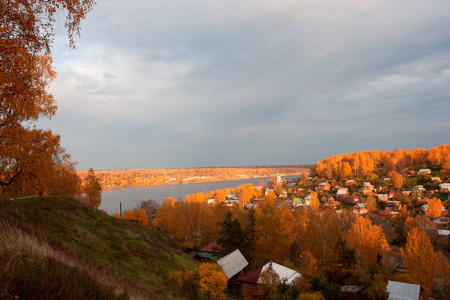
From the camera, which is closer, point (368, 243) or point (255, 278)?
point (255, 278)

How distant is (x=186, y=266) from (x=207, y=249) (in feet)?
35.5

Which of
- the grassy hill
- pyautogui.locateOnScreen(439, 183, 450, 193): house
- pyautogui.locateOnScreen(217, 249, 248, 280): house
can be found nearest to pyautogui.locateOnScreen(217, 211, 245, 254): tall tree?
pyautogui.locateOnScreen(217, 249, 248, 280): house

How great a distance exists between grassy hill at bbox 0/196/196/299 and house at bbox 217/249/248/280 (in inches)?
111

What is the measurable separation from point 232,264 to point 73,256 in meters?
15.1

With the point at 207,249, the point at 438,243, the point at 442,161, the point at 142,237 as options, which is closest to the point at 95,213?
the point at 142,237

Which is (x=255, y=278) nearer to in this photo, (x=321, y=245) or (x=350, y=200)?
(x=321, y=245)

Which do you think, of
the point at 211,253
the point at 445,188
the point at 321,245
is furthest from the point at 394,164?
the point at 211,253

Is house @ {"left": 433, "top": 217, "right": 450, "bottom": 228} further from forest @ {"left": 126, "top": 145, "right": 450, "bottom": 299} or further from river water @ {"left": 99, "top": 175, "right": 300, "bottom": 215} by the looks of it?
river water @ {"left": 99, "top": 175, "right": 300, "bottom": 215}

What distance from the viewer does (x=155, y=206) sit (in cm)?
5491

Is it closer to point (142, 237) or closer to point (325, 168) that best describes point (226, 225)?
point (142, 237)

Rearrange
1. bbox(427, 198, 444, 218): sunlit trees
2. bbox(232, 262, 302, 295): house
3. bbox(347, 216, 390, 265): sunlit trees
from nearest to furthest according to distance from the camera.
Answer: bbox(232, 262, 302, 295): house < bbox(347, 216, 390, 265): sunlit trees < bbox(427, 198, 444, 218): sunlit trees

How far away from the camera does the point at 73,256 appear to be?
555 centimetres

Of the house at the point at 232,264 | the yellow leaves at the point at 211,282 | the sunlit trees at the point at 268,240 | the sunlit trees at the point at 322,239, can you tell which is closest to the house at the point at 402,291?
the sunlit trees at the point at 322,239

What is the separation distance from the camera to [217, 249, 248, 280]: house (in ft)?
57.9
